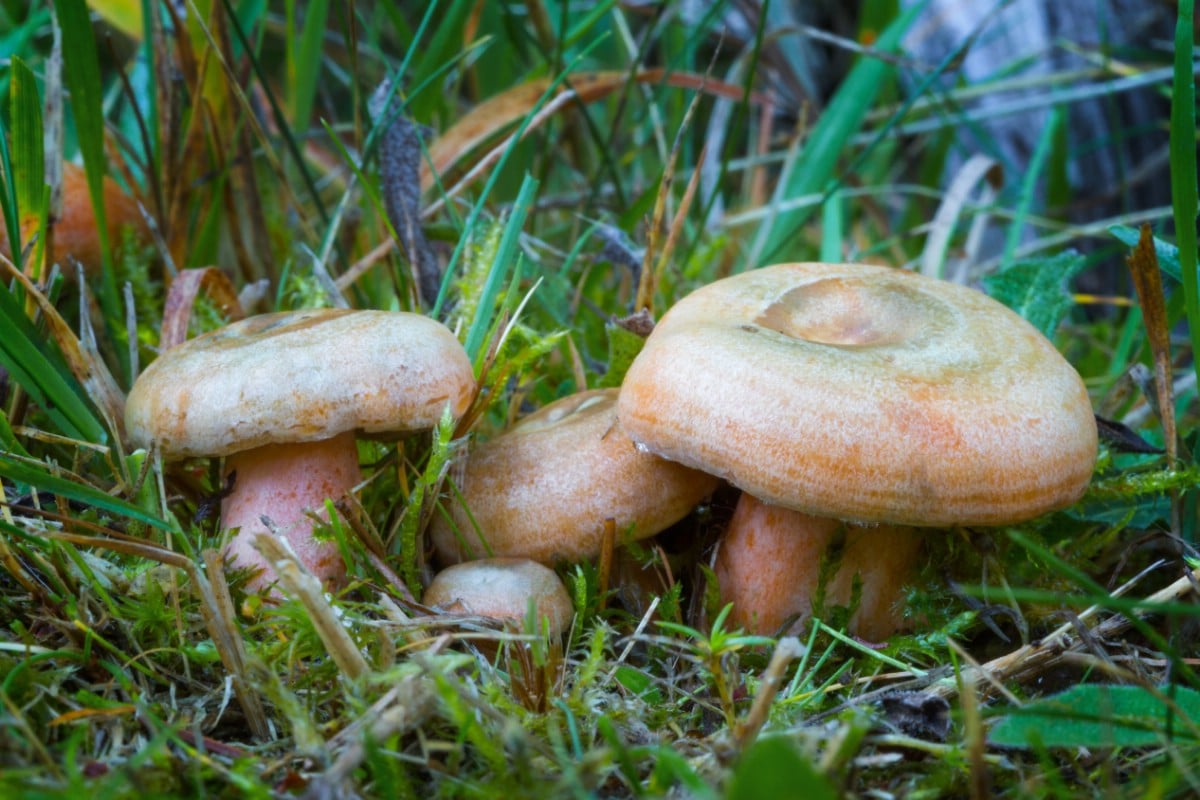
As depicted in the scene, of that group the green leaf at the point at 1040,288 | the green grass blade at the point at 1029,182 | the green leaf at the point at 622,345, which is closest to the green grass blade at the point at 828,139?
the green grass blade at the point at 1029,182

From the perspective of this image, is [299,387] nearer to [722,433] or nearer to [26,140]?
[722,433]

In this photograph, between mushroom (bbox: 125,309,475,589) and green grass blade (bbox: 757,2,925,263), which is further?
green grass blade (bbox: 757,2,925,263)

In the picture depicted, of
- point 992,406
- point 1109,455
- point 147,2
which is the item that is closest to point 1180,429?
point 1109,455

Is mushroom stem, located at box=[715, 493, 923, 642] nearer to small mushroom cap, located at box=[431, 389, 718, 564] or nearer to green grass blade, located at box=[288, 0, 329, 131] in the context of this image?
small mushroom cap, located at box=[431, 389, 718, 564]

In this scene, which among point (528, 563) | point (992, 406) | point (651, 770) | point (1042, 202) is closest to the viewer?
point (651, 770)

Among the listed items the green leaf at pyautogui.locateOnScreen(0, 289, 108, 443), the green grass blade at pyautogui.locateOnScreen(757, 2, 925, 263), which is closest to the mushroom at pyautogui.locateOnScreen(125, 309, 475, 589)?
the green leaf at pyautogui.locateOnScreen(0, 289, 108, 443)

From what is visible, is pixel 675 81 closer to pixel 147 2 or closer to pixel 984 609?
pixel 147 2

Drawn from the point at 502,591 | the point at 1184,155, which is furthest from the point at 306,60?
Result: the point at 1184,155
